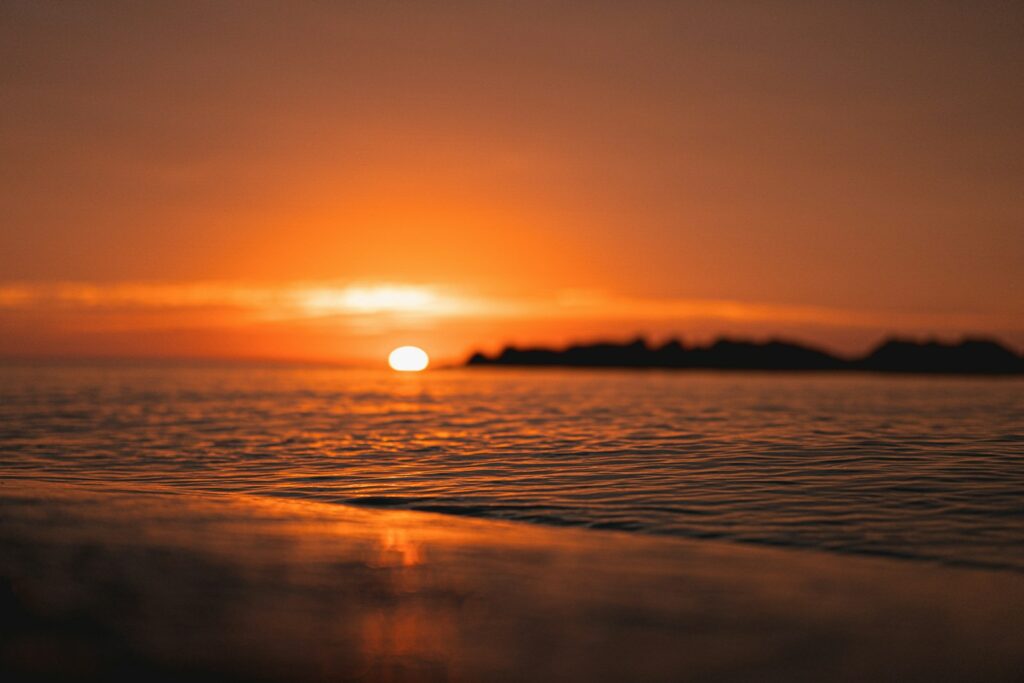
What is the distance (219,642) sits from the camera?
730 cm

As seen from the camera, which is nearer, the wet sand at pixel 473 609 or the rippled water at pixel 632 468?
the wet sand at pixel 473 609

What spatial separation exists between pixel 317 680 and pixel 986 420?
1464 inches

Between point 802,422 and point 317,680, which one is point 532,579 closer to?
point 317,680

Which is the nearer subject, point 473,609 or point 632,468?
point 473,609

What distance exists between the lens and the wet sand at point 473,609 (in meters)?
6.93

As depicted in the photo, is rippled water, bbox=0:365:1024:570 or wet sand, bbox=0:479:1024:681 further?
rippled water, bbox=0:365:1024:570

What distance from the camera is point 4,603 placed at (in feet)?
27.4

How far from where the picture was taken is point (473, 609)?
8445mm

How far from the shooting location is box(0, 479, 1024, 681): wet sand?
6.93 m

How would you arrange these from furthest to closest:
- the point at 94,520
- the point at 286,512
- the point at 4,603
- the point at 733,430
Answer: the point at 733,430
the point at 286,512
the point at 94,520
the point at 4,603

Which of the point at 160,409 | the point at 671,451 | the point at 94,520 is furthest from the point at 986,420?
the point at 160,409

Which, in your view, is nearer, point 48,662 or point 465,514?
point 48,662

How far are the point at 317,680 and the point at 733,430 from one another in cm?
2690

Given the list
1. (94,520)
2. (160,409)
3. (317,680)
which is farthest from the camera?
(160,409)
